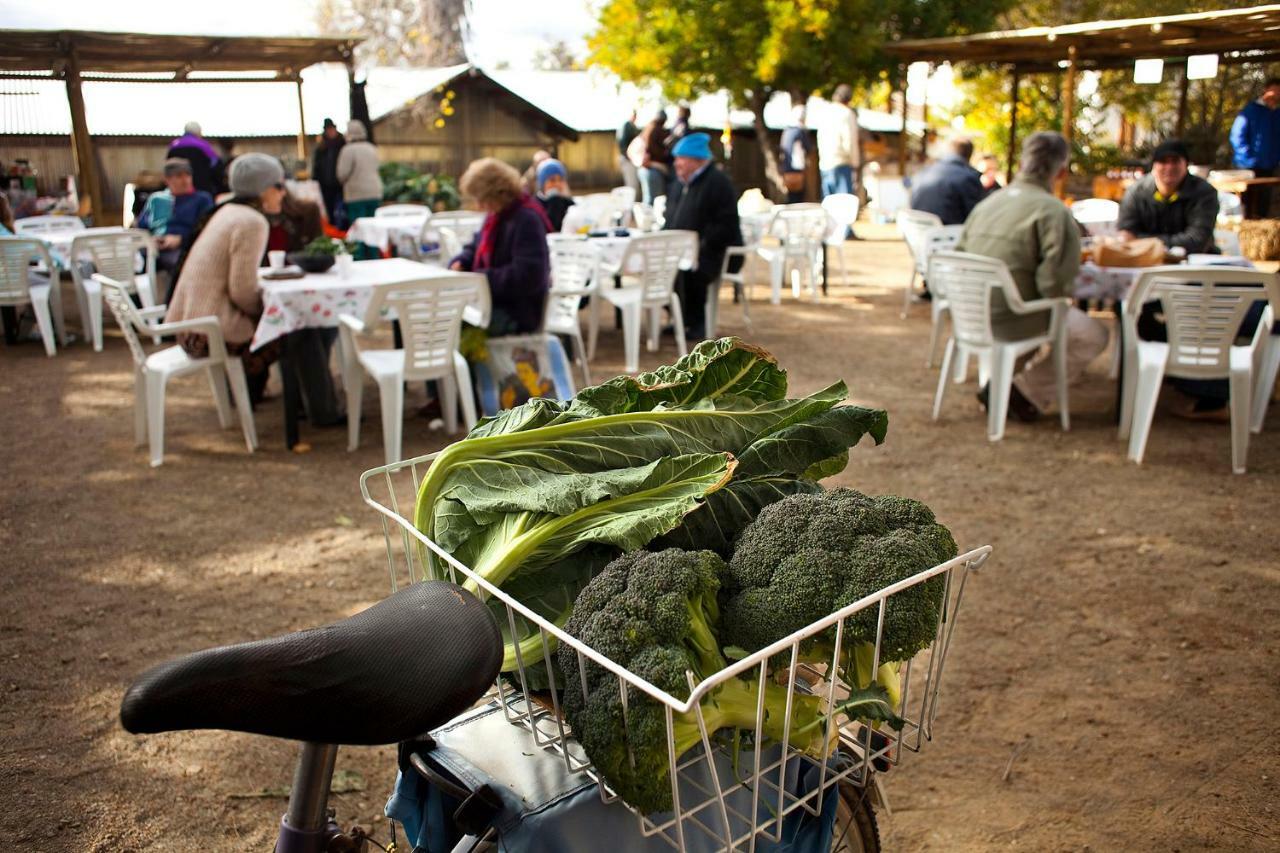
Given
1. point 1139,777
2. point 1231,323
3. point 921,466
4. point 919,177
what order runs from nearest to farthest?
point 1139,777 < point 1231,323 < point 921,466 < point 919,177

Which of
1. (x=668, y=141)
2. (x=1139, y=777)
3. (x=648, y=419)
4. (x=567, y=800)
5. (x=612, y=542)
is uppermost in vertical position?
(x=668, y=141)

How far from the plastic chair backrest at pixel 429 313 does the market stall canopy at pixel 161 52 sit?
33.4ft

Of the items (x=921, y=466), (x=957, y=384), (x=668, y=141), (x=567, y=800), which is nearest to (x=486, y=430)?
(x=567, y=800)

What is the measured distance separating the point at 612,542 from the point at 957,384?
681cm

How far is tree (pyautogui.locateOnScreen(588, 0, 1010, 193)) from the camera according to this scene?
18656mm

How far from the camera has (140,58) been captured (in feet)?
51.6

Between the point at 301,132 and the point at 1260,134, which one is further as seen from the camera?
the point at 301,132

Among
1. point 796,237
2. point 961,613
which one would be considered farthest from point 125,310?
point 796,237

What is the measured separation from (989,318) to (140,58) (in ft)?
47.5

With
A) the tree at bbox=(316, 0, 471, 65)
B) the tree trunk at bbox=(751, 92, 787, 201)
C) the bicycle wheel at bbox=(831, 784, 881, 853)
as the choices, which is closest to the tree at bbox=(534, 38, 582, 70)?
the tree at bbox=(316, 0, 471, 65)

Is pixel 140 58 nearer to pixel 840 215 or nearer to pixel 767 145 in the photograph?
pixel 840 215

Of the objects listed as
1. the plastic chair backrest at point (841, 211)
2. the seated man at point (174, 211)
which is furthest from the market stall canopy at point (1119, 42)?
the seated man at point (174, 211)

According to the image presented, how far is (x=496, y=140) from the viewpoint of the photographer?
25062mm

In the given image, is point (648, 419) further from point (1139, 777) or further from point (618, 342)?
point (618, 342)
